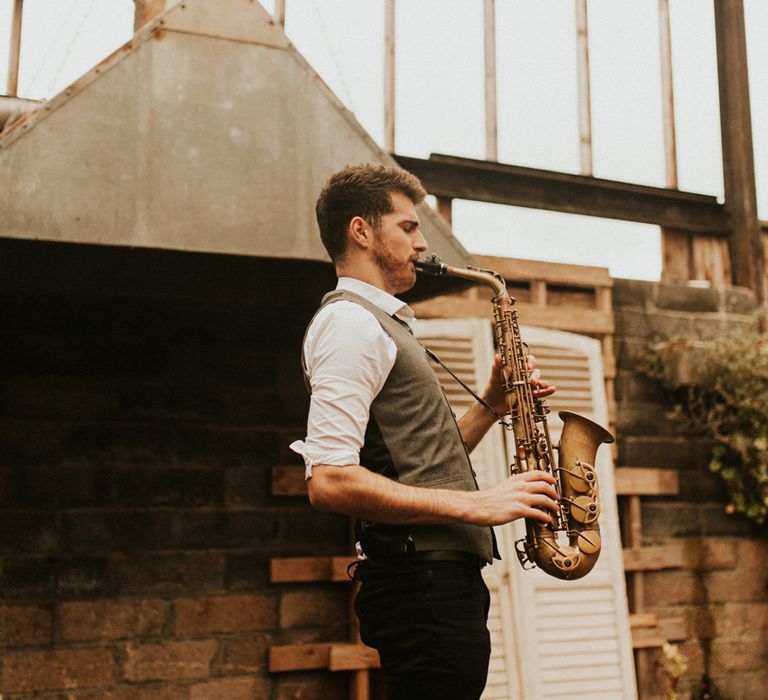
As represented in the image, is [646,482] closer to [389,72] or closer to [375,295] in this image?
[389,72]

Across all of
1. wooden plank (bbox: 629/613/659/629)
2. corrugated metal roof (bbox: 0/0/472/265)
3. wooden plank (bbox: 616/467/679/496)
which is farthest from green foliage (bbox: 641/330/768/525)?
corrugated metal roof (bbox: 0/0/472/265)

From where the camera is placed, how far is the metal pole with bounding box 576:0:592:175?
5.60 m

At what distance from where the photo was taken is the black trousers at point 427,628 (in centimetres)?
195

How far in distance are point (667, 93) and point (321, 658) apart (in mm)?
4112

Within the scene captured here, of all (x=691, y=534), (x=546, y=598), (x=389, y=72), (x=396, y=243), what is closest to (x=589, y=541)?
(x=396, y=243)

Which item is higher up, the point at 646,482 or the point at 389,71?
the point at 389,71

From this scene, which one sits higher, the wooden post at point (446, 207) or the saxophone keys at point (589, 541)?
the wooden post at point (446, 207)

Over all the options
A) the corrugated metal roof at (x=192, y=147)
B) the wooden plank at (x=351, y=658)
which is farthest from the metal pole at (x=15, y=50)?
the wooden plank at (x=351, y=658)

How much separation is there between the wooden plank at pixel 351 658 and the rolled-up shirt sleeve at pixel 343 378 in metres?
2.39

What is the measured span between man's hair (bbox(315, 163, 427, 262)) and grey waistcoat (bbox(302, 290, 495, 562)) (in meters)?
0.20

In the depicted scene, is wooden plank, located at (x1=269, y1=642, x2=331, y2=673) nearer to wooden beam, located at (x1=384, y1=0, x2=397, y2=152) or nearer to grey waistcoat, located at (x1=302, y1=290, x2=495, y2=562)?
grey waistcoat, located at (x1=302, y1=290, x2=495, y2=562)

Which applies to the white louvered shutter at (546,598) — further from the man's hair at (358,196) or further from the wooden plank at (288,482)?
the man's hair at (358,196)

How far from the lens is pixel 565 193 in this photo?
A: 545 cm

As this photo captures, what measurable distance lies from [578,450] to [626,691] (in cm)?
228
